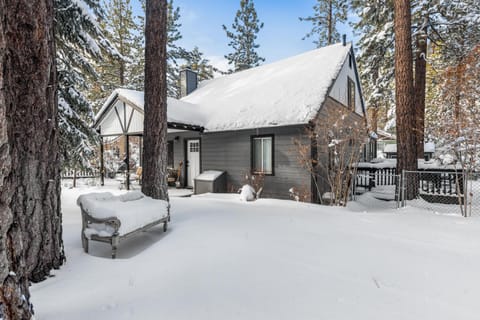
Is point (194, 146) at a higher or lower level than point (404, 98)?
lower

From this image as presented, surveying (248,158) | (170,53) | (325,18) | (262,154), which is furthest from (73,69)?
(325,18)

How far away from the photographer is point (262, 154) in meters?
9.16

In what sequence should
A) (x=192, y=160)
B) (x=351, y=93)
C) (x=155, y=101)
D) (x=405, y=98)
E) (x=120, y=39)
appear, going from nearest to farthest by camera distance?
(x=155, y=101)
(x=405, y=98)
(x=192, y=160)
(x=351, y=93)
(x=120, y=39)

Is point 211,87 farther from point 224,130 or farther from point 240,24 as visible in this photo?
point 240,24

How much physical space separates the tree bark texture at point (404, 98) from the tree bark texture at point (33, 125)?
810 centimetres

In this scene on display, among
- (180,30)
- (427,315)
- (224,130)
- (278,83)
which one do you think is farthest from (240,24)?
(427,315)

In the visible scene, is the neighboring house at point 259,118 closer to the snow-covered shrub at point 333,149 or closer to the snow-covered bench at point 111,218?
the snow-covered shrub at point 333,149

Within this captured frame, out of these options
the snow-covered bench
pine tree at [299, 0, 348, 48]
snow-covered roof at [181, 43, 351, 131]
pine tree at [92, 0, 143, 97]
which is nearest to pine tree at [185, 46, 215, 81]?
pine tree at [92, 0, 143, 97]

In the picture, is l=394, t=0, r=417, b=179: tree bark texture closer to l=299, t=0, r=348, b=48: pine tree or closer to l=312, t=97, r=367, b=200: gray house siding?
l=312, t=97, r=367, b=200: gray house siding

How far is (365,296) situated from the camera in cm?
222

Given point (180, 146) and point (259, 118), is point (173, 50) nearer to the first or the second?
point (180, 146)

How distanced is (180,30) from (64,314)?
2362 centimetres

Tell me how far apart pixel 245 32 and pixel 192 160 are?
16215 millimetres

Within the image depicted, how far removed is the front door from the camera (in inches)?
440
